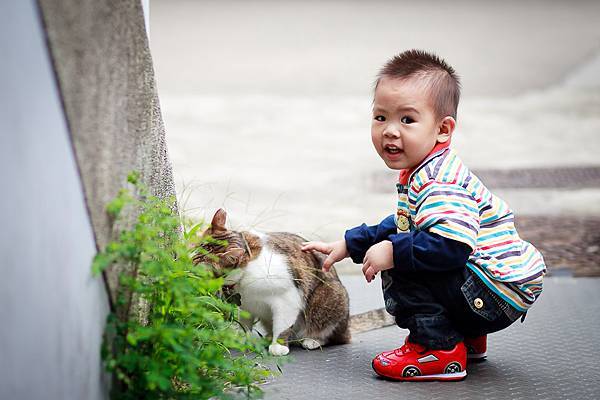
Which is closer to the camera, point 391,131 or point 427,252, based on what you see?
point 427,252

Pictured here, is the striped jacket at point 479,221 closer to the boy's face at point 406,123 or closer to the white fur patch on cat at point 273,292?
the boy's face at point 406,123

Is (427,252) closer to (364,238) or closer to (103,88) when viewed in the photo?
(364,238)

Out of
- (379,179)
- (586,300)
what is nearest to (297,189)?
(379,179)

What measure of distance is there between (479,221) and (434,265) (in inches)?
6.6

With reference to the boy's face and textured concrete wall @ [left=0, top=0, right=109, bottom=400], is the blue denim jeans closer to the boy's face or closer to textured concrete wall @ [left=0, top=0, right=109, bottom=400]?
the boy's face

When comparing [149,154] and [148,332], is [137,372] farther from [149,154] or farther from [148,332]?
[149,154]

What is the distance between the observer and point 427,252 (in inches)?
72.6

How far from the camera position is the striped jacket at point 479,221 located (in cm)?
187

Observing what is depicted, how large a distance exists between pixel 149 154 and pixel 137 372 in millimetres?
480

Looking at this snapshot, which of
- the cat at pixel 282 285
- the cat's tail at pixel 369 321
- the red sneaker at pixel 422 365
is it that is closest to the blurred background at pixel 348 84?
the cat's tail at pixel 369 321

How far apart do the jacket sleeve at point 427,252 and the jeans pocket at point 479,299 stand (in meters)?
0.07

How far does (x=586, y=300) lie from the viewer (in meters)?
2.94

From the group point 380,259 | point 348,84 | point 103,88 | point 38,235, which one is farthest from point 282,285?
point 348,84

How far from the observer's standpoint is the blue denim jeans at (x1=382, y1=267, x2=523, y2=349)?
6.37ft
